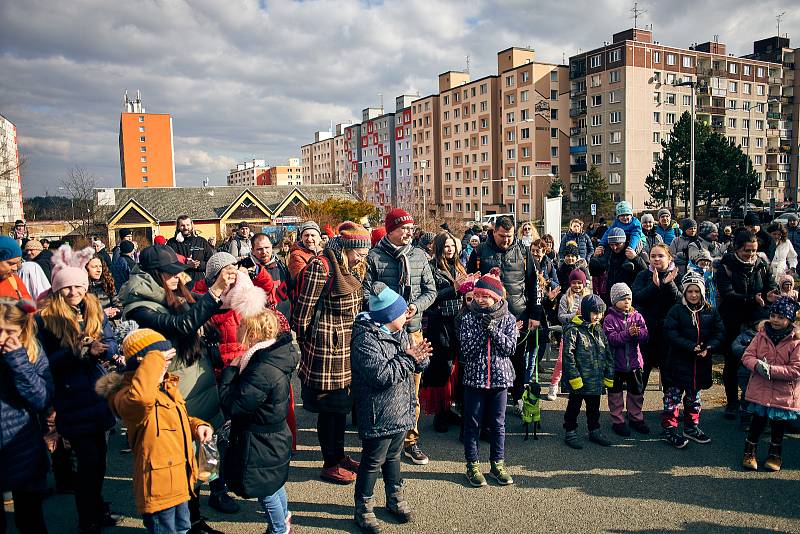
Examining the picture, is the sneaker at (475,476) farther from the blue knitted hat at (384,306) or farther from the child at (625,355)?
the child at (625,355)

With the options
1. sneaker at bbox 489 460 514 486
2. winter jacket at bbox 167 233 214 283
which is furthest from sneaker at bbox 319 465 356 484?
winter jacket at bbox 167 233 214 283

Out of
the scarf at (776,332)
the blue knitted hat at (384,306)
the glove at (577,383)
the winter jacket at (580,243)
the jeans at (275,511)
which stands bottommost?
the jeans at (275,511)

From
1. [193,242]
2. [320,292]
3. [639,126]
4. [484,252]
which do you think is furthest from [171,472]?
[639,126]

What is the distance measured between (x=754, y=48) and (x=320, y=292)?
8913 cm

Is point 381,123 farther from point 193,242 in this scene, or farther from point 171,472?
point 171,472

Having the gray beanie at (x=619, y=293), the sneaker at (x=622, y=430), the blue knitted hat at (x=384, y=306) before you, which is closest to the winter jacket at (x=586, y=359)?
the gray beanie at (x=619, y=293)

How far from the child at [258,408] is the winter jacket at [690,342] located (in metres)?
3.96

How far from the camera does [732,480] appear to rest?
4.43 metres

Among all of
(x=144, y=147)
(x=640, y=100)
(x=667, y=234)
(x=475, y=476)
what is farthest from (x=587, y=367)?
(x=144, y=147)

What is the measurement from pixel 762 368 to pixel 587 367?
147cm

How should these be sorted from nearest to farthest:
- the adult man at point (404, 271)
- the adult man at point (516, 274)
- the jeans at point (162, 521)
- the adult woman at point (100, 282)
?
1. the jeans at point (162, 521)
2. the adult man at point (404, 271)
3. the adult man at point (516, 274)
4. the adult woman at point (100, 282)

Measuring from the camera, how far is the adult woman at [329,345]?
14.5 ft

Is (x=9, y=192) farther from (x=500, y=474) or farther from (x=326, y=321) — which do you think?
(x=500, y=474)

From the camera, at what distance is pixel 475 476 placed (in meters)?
4.45
